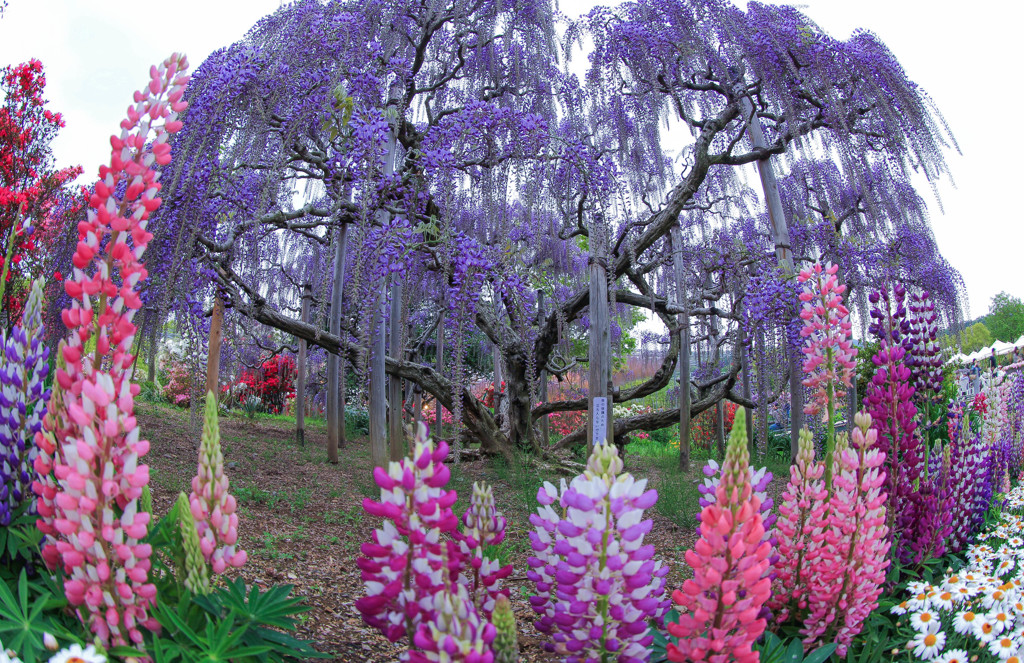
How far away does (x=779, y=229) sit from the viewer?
5711 millimetres

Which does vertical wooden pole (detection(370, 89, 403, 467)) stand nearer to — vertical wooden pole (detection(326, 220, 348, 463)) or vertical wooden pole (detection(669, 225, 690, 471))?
vertical wooden pole (detection(326, 220, 348, 463))

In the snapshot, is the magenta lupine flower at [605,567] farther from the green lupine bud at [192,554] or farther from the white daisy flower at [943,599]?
the white daisy flower at [943,599]

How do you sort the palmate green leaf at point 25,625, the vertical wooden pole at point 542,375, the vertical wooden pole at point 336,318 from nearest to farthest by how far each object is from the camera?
1. the palmate green leaf at point 25,625
2. the vertical wooden pole at point 336,318
3. the vertical wooden pole at point 542,375

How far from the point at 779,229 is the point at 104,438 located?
5.84 m

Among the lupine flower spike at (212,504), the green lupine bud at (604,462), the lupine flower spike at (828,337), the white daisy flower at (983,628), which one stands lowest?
the white daisy flower at (983,628)

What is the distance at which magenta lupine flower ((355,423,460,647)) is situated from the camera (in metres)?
0.96

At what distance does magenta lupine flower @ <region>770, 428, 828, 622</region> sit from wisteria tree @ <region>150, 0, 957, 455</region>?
9.53 feet

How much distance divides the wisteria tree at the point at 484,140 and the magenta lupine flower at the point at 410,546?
3133 mm

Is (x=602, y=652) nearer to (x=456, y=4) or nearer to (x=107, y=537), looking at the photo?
(x=107, y=537)

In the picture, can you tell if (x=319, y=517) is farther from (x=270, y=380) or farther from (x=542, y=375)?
(x=270, y=380)

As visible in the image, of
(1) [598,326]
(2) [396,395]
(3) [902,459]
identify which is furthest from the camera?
(2) [396,395]

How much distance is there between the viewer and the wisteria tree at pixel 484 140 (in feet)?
13.3

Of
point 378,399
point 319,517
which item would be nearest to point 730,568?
point 319,517

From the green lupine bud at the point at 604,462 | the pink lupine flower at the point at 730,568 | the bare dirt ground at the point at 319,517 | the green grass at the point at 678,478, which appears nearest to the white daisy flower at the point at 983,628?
the pink lupine flower at the point at 730,568
